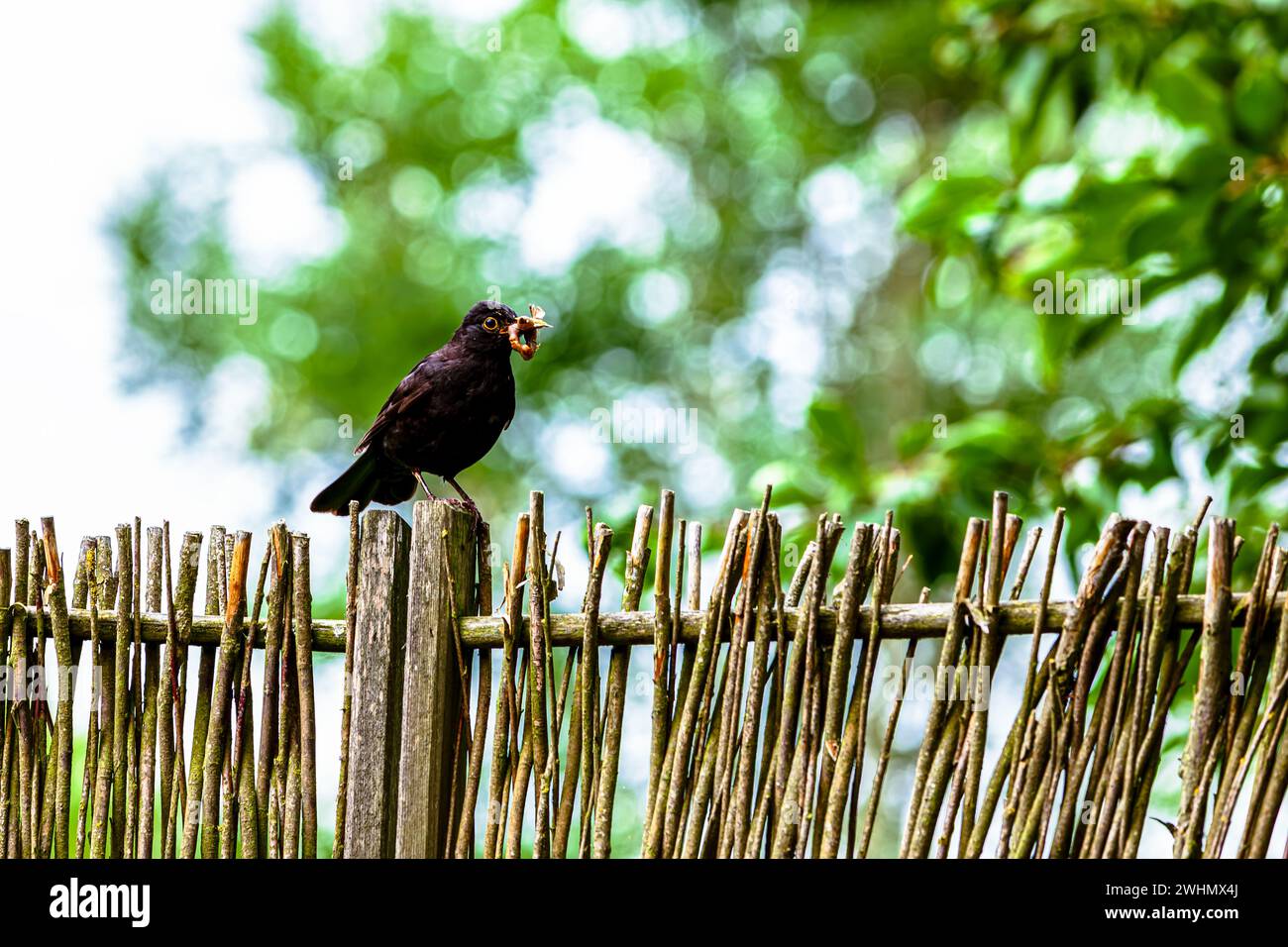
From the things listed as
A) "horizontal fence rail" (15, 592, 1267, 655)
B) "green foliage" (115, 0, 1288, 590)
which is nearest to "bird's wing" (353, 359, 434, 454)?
"horizontal fence rail" (15, 592, 1267, 655)

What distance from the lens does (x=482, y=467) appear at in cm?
1158

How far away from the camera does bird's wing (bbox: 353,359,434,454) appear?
2.26m

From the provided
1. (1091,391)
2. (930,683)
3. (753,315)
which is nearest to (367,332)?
(753,315)

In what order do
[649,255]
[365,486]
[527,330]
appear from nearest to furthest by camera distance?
[527,330] < [365,486] < [649,255]

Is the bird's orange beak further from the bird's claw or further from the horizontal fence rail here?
the horizontal fence rail

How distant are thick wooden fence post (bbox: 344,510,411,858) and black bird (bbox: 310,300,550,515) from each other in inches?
5.5

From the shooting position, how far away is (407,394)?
230cm

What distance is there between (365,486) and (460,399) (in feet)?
1.20

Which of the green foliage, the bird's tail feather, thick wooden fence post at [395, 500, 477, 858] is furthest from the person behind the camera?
the green foliage

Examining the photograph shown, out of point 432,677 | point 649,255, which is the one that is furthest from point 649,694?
point 649,255

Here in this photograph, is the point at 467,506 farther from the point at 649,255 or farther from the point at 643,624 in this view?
the point at 649,255

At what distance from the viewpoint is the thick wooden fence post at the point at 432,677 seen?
2.15 m
